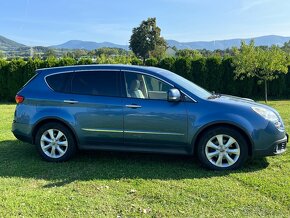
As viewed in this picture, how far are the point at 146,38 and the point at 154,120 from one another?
62391 mm

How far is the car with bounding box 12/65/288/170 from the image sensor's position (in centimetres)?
568

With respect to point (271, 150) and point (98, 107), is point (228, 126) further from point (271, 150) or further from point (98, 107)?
point (98, 107)

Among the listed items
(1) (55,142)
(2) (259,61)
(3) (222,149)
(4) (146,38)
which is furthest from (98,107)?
(4) (146,38)

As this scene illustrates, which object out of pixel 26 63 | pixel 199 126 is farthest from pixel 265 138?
pixel 26 63

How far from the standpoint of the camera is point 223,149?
5730 millimetres

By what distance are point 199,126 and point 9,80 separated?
635 inches

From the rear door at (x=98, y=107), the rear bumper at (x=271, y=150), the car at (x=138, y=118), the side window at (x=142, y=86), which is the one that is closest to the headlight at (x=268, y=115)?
the car at (x=138, y=118)

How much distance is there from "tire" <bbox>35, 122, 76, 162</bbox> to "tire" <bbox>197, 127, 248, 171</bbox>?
2267 millimetres

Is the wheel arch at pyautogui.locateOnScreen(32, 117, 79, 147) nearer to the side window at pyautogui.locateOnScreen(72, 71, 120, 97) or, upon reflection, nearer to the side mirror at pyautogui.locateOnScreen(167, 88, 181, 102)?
the side window at pyautogui.locateOnScreen(72, 71, 120, 97)

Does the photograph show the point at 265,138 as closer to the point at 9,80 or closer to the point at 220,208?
the point at 220,208

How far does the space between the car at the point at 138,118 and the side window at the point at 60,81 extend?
0.06 feet

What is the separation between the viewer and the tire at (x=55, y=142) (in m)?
6.29

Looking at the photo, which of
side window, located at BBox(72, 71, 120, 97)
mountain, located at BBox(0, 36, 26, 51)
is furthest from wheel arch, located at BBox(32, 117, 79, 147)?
mountain, located at BBox(0, 36, 26, 51)

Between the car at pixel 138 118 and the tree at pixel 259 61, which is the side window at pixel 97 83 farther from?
the tree at pixel 259 61
